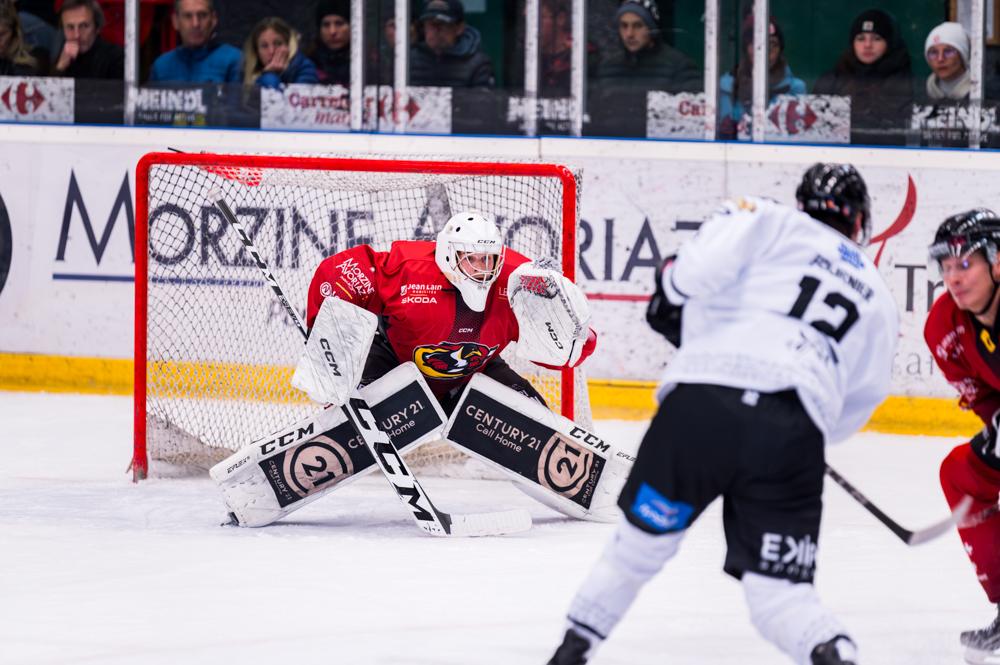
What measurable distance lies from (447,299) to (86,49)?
3034 millimetres

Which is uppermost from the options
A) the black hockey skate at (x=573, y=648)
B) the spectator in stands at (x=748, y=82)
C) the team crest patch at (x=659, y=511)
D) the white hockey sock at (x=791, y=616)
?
the spectator in stands at (x=748, y=82)

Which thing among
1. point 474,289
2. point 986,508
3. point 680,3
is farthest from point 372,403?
point 680,3

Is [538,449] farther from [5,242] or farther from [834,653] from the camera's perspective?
[5,242]

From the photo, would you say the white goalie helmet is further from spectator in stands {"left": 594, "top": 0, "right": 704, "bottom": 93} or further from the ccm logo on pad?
spectator in stands {"left": 594, "top": 0, "right": 704, "bottom": 93}

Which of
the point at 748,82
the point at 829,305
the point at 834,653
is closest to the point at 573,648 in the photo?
the point at 834,653

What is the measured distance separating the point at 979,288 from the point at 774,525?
28.1 inches

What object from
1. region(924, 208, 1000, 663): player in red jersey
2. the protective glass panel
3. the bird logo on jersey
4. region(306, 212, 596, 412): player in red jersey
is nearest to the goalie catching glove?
region(306, 212, 596, 412): player in red jersey

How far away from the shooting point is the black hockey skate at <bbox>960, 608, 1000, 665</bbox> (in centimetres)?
293

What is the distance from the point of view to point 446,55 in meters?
6.14

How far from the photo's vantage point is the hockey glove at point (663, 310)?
7.92 ft

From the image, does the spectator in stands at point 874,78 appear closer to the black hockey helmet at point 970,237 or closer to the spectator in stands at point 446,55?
the spectator in stands at point 446,55

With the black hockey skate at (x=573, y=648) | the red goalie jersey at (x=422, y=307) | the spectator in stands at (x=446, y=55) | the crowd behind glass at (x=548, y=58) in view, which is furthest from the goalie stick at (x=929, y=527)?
the spectator in stands at (x=446, y=55)

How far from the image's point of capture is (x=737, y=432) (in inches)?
89.5

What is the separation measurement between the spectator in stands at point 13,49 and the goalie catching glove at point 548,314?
329 centimetres
